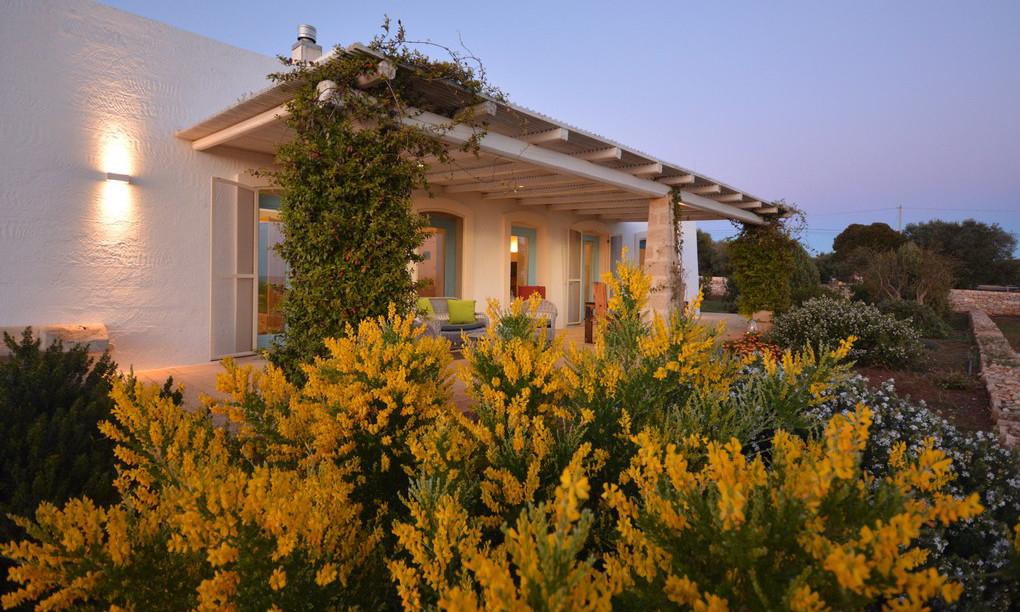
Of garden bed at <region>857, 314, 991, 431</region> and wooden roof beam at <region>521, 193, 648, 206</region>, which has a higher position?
wooden roof beam at <region>521, 193, 648, 206</region>

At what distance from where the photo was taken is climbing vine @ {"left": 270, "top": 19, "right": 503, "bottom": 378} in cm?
362

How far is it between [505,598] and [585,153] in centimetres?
588

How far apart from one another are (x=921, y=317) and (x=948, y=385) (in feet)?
22.8

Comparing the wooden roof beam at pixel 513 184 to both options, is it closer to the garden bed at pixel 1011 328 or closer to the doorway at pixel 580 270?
the doorway at pixel 580 270

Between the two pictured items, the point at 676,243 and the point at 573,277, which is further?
the point at 573,277

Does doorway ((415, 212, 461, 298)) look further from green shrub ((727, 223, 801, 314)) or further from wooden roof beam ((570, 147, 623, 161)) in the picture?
green shrub ((727, 223, 801, 314))

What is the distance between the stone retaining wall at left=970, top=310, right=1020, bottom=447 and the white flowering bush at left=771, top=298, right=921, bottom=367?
0.83 m

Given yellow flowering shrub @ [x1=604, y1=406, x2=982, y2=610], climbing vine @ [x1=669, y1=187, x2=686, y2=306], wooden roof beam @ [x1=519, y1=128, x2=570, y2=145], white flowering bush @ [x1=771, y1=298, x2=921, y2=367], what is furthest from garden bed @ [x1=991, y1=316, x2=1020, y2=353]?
yellow flowering shrub @ [x1=604, y1=406, x2=982, y2=610]

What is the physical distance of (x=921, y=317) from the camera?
11305 mm

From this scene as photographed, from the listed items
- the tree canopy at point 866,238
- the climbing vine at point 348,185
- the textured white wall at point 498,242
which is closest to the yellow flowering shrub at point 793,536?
the climbing vine at point 348,185

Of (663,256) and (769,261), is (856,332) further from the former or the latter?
(769,261)

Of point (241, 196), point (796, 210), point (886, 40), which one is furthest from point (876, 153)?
point (241, 196)

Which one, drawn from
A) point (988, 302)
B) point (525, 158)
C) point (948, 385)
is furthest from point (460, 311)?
point (988, 302)

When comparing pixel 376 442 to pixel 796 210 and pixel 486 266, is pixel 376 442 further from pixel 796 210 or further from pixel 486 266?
pixel 796 210
